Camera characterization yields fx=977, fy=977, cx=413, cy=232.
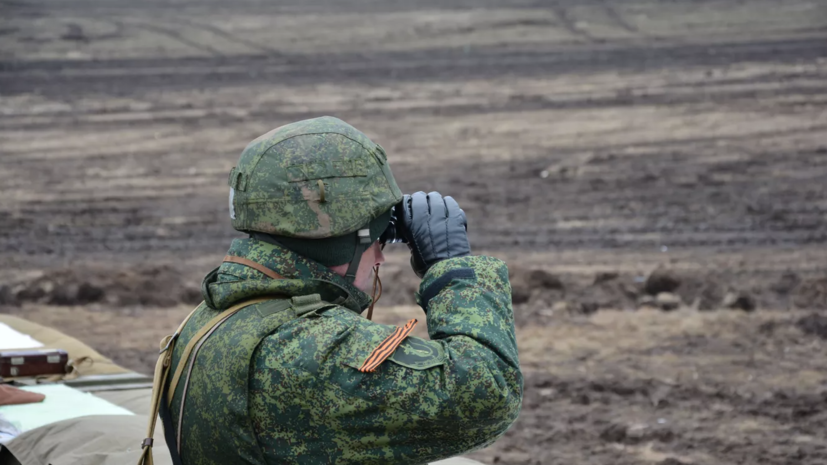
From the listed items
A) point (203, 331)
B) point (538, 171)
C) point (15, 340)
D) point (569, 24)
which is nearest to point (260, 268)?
point (203, 331)

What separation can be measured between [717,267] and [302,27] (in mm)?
10372

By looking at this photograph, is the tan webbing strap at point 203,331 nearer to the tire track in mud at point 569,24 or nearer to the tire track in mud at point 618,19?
the tire track in mud at point 569,24

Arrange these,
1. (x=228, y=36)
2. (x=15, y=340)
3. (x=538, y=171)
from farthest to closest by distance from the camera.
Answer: (x=228, y=36), (x=538, y=171), (x=15, y=340)

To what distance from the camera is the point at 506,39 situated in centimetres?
1588

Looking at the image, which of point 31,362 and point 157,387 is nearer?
point 157,387

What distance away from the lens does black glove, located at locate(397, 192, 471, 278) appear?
205 centimetres

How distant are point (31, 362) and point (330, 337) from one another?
226 centimetres

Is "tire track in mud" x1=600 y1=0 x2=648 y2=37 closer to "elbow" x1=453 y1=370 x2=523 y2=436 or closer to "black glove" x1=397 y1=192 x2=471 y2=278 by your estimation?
"black glove" x1=397 y1=192 x2=471 y2=278

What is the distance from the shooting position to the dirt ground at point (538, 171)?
20.4 ft

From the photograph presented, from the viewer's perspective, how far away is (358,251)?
6.67 ft

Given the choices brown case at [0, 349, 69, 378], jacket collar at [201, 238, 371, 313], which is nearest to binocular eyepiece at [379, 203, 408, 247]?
jacket collar at [201, 238, 371, 313]

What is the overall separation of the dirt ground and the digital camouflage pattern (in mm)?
3424

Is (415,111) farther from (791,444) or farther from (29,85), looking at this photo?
(791,444)

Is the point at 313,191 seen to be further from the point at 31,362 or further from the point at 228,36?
the point at 228,36
